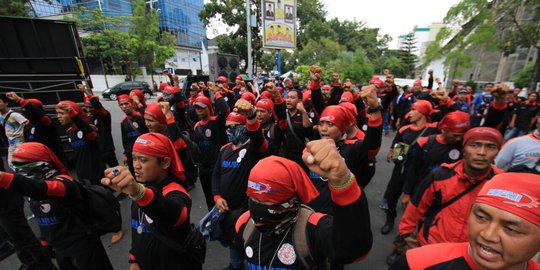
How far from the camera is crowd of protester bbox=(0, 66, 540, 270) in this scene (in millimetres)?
1068

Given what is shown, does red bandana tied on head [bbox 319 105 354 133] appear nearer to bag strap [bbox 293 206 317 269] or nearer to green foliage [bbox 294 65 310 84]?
bag strap [bbox 293 206 317 269]

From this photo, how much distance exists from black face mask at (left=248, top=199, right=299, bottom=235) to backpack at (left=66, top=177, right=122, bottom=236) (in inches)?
66.9

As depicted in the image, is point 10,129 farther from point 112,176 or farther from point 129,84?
point 129,84

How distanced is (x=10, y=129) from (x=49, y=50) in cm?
326

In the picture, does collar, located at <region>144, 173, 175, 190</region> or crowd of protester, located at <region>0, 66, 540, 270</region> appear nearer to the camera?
crowd of protester, located at <region>0, 66, 540, 270</region>

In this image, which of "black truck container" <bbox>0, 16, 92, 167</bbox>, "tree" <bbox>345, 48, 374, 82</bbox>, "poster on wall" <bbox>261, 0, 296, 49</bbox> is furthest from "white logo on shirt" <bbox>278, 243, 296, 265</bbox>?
"tree" <bbox>345, 48, 374, 82</bbox>

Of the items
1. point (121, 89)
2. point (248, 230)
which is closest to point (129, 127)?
point (248, 230)

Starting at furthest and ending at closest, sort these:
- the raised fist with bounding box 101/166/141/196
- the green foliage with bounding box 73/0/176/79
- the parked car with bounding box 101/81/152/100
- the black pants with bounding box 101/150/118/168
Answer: the green foliage with bounding box 73/0/176/79 → the parked car with bounding box 101/81/152/100 → the black pants with bounding box 101/150/118/168 → the raised fist with bounding box 101/166/141/196

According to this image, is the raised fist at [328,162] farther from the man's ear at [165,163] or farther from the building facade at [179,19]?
the building facade at [179,19]

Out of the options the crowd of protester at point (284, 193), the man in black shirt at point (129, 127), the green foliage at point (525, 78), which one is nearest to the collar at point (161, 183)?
the crowd of protester at point (284, 193)

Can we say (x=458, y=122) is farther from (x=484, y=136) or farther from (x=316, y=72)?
(x=316, y=72)

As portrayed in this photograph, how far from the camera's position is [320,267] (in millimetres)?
1470

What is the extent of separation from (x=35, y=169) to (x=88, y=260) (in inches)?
41.3

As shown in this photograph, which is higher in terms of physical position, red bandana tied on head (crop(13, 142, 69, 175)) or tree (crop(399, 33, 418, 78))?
tree (crop(399, 33, 418, 78))
